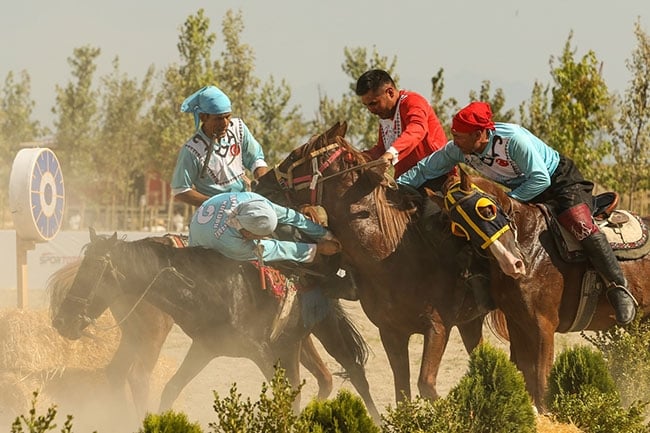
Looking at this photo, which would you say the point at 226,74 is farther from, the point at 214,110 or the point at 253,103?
the point at 214,110

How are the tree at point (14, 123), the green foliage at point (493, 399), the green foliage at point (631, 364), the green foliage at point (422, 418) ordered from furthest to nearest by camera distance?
the tree at point (14, 123)
the green foliage at point (631, 364)
the green foliage at point (493, 399)
the green foliage at point (422, 418)

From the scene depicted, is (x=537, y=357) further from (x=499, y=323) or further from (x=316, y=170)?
(x=316, y=170)

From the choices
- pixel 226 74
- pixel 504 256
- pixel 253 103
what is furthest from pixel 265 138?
pixel 504 256

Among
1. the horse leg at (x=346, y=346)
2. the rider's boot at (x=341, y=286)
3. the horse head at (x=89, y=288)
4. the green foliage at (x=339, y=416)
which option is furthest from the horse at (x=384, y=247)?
the green foliage at (x=339, y=416)

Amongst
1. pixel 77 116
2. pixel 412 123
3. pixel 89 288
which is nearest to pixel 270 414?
pixel 89 288

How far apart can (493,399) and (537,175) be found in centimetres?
213

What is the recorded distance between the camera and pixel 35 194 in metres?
10.0

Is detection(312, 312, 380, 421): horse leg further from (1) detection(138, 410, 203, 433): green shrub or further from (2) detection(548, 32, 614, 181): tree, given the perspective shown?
(2) detection(548, 32, 614, 181): tree

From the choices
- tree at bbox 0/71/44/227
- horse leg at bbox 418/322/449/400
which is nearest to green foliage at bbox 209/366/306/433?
horse leg at bbox 418/322/449/400

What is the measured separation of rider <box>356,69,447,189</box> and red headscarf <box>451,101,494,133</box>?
0.55m

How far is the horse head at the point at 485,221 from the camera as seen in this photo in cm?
614

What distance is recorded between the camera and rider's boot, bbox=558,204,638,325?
6.39m

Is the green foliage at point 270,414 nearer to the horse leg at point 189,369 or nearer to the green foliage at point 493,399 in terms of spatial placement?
the green foliage at point 493,399

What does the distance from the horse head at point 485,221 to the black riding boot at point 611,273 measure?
0.52 metres
